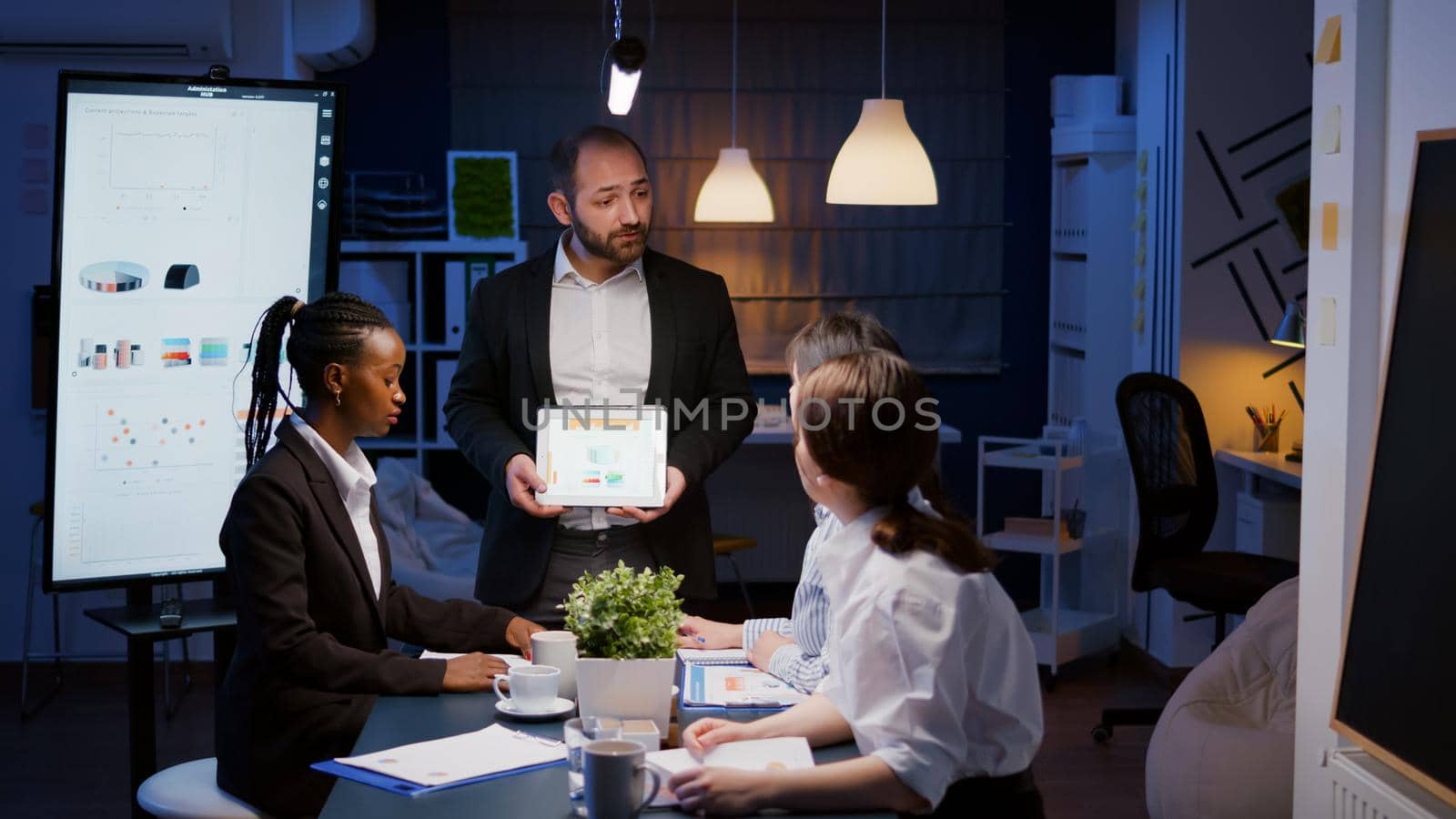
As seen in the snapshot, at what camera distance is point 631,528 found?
313cm

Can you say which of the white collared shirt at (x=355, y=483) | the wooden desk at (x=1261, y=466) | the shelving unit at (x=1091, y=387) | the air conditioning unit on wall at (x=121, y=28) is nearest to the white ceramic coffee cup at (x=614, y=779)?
the white collared shirt at (x=355, y=483)

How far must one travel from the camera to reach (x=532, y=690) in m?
2.26

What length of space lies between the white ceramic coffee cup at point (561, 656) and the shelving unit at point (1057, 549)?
3.26 meters

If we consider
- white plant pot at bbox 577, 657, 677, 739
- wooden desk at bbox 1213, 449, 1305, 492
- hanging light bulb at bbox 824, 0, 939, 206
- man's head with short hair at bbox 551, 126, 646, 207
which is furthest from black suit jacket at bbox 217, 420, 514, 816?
wooden desk at bbox 1213, 449, 1305, 492

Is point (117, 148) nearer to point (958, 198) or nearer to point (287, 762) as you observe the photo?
point (287, 762)

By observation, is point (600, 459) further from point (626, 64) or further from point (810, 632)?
point (626, 64)

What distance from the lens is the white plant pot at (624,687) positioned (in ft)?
6.87

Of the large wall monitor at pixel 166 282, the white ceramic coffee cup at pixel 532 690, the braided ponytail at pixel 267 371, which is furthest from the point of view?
the large wall monitor at pixel 166 282

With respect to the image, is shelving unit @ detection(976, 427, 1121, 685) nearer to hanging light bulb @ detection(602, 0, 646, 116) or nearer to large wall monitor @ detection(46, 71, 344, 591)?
hanging light bulb @ detection(602, 0, 646, 116)

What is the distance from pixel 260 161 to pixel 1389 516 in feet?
8.55

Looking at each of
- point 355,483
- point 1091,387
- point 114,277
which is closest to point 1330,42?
point 355,483

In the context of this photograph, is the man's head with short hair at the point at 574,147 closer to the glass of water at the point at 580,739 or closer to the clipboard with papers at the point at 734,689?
the clipboard with papers at the point at 734,689

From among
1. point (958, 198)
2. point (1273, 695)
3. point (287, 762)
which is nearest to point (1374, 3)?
point (1273, 695)

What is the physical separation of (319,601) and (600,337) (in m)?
0.99
